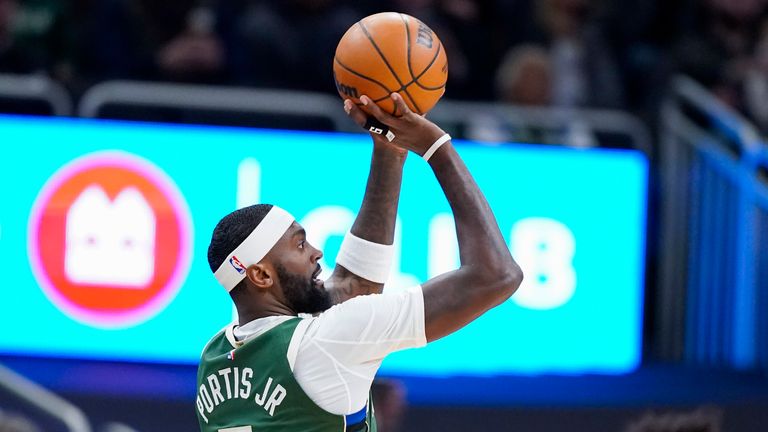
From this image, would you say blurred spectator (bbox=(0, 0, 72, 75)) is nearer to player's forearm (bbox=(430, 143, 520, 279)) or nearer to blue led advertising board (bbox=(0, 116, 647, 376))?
blue led advertising board (bbox=(0, 116, 647, 376))

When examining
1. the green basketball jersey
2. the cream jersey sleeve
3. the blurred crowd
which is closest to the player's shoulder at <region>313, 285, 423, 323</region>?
the cream jersey sleeve

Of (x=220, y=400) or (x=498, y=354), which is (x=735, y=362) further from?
(x=220, y=400)

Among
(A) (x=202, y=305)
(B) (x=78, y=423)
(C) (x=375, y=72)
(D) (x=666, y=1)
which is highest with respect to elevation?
(D) (x=666, y=1)

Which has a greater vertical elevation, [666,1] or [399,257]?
[666,1]

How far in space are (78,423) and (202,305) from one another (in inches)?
60.4

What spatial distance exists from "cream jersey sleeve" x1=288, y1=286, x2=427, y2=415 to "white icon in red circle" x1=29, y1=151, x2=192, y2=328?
475cm

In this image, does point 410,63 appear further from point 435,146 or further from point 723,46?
point 723,46

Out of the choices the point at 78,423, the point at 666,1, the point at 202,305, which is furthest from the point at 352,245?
the point at 666,1

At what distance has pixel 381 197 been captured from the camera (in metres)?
4.55

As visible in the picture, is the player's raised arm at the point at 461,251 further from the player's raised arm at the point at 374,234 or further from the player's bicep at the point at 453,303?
the player's raised arm at the point at 374,234

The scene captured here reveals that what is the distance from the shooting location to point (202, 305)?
8.58m

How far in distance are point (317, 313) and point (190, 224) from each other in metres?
4.39

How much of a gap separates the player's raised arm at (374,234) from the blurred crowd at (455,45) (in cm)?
504

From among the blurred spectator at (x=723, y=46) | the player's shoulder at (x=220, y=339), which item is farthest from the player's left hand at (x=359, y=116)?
the blurred spectator at (x=723, y=46)
